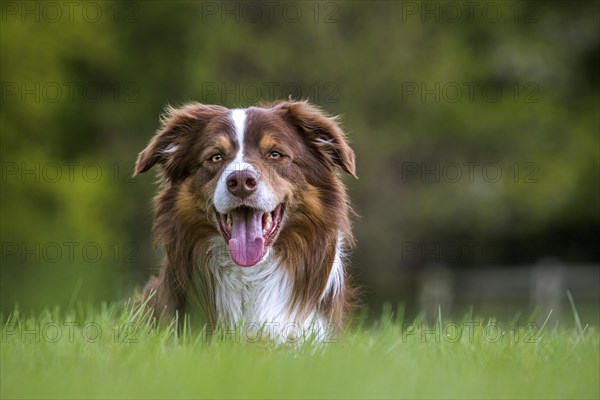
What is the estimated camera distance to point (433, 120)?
92.1 feet

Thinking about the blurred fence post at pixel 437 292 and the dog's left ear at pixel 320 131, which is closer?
the dog's left ear at pixel 320 131

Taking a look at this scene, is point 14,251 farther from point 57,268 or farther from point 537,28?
point 537,28

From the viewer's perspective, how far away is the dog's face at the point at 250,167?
629cm

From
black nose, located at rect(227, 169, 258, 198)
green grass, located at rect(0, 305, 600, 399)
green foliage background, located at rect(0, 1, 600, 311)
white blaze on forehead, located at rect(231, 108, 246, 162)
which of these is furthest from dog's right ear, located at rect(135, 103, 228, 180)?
green foliage background, located at rect(0, 1, 600, 311)

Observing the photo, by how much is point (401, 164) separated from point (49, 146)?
35.1 ft

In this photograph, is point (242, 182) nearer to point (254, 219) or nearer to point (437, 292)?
point (254, 219)

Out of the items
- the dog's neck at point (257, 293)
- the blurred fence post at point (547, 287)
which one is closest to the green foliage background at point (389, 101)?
the blurred fence post at point (547, 287)

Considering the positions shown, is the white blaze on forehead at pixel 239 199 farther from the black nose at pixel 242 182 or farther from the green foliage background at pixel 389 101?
the green foliage background at pixel 389 101

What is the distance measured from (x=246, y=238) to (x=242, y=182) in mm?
474

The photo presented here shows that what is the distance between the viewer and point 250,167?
6207 mm

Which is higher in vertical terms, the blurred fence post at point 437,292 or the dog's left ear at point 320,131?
the dog's left ear at point 320,131

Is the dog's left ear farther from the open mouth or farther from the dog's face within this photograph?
the open mouth

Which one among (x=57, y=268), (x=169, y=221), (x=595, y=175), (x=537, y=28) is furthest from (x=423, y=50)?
(x=169, y=221)

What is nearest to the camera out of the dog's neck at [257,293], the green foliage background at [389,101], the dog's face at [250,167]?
the dog's face at [250,167]
